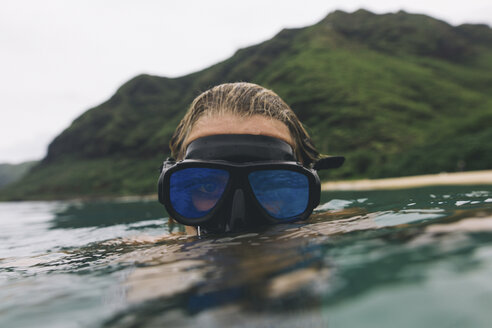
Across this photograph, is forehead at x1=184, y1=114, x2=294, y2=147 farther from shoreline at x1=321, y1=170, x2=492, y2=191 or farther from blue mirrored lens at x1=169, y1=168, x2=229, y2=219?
shoreline at x1=321, y1=170, x2=492, y2=191

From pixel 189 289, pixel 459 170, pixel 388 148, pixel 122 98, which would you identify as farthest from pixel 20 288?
pixel 122 98

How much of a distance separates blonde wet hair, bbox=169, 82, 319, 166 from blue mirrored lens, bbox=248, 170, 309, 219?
1.58ft

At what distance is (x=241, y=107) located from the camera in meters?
2.56

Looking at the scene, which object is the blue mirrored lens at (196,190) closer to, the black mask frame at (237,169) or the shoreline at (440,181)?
the black mask frame at (237,169)

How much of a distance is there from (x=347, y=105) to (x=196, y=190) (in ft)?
185

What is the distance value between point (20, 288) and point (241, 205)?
1297mm

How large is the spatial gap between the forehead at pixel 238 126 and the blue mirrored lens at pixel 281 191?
34cm

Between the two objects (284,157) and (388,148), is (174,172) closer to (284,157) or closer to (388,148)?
(284,157)

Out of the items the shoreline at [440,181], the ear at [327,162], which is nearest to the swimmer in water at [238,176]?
the ear at [327,162]

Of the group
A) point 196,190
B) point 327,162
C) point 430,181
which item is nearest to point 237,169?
point 196,190

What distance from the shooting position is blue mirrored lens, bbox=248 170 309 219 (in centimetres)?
223

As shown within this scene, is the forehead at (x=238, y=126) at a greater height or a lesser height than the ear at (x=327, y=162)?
greater

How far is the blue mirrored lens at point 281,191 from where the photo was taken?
2.23 metres

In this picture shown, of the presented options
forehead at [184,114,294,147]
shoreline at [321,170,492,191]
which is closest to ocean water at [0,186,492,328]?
forehead at [184,114,294,147]
